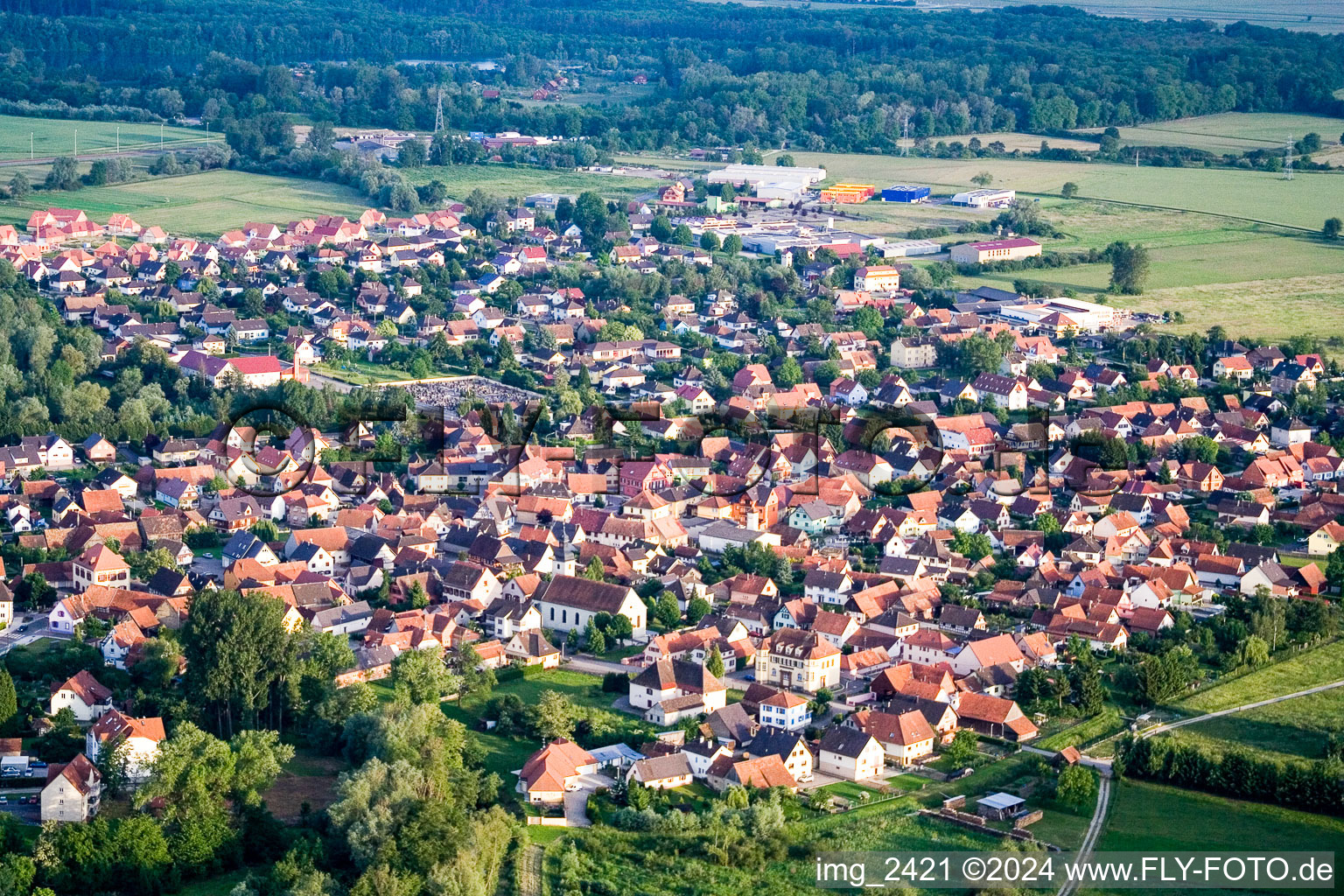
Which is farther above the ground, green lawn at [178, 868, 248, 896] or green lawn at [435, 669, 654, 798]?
green lawn at [435, 669, 654, 798]

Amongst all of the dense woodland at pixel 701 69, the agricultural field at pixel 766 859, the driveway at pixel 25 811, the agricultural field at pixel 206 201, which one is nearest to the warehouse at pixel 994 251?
the agricultural field at pixel 206 201

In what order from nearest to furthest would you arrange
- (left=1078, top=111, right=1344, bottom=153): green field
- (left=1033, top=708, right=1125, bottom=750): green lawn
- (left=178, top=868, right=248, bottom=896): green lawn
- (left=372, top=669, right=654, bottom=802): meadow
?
(left=178, top=868, right=248, bottom=896): green lawn < (left=372, top=669, right=654, bottom=802): meadow < (left=1033, top=708, right=1125, bottom=750): green lawn < (left=1078, top=111, right=1344, bottom=153): green field

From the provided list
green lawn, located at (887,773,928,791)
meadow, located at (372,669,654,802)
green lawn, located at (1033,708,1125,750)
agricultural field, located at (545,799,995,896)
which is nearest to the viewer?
agricultural field, located at (545,799,995,896)

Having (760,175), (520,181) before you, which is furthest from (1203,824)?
(520,181)

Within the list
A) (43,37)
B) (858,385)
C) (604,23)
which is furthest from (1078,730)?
(604,23)

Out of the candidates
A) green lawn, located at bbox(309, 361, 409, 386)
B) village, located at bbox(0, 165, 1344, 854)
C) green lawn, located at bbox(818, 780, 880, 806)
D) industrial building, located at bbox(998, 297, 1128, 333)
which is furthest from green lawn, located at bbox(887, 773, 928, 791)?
industrial building, located at bbox(998, 297, 1128, 333)

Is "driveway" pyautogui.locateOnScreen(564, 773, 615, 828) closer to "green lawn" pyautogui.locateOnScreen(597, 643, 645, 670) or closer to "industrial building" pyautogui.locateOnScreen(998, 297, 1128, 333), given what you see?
"green lawn" pyautogui.locateOnScreen(597, 643, 645, 670)

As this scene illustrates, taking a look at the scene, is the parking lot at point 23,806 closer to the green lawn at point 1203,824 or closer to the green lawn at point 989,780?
the green lawn at point 989,780
